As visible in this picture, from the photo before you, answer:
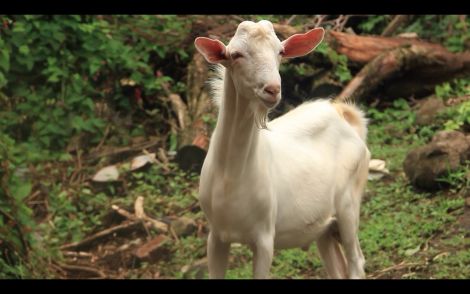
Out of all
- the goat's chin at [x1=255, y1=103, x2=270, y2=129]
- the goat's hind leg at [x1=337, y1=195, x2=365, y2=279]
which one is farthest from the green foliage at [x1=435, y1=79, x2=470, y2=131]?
the goat's chin at [x1=255, y1=103, x2=270, y2=129]

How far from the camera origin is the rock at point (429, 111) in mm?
9984

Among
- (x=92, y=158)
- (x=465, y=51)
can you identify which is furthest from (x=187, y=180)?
(x=465, y=51)

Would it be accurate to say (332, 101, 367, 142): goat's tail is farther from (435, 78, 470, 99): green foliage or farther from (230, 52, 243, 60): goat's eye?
(435, 78, 470, 99): green foliage

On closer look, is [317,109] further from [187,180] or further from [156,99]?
[156,99]

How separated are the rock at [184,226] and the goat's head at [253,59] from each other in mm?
3793

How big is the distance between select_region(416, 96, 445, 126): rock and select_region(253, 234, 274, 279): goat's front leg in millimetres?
5169

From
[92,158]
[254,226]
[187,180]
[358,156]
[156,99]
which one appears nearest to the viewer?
[254,226]

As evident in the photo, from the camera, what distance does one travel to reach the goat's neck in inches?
200

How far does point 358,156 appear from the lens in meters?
6.41

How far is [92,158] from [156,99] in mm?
1205
